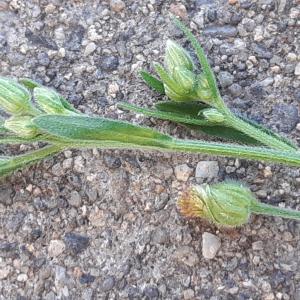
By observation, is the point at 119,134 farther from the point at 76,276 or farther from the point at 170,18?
the point at 170,18

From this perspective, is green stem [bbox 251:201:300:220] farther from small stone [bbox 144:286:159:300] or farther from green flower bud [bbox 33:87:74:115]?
green flower bud [bbox 33:87:74:115]

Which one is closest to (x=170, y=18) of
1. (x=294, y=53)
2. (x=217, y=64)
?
(x=217, y=64)

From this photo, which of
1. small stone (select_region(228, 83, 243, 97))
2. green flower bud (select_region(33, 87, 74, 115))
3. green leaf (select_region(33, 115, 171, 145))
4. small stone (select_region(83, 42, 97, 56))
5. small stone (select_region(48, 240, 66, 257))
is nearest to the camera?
green leaf (select_region(33, 115, 171, 145))

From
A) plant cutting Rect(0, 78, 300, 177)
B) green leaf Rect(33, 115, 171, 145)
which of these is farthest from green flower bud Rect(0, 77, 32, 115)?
green leaf Rect(33, 115, 171, 145)

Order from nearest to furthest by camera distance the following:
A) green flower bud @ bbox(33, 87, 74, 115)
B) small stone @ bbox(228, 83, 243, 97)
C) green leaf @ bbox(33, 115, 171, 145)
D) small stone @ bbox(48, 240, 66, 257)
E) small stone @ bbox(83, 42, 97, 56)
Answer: green leaf @ bbox(33, 115, 171, 145), green flower bud @ bbox(33, 87, 74, 115), small stone @ bbox(48, 240, 66, 257), small stone @ bbox(228, 83, 243, 97), small stone @ bbox(83, 42, 97, 56)

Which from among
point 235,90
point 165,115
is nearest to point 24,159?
point 165,115

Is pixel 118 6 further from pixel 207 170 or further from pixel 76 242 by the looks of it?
pixel 76 242

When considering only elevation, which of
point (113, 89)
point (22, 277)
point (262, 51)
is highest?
point (262, 51)
